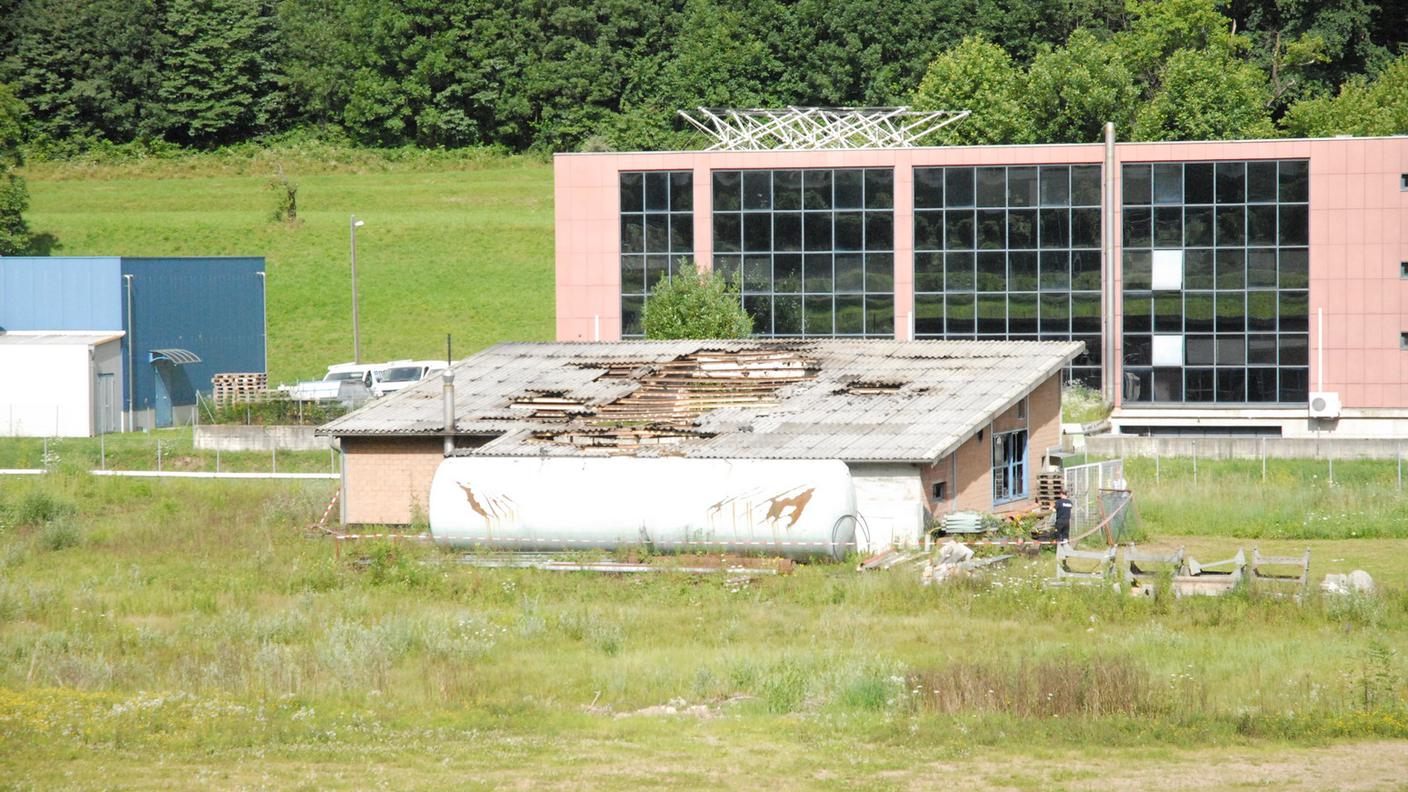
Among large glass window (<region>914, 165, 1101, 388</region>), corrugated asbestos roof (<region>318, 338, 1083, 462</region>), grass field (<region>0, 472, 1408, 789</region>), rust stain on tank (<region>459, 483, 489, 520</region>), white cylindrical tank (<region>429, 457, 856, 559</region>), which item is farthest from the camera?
large glass window (<region>914, 165, 1101, 388</region>)

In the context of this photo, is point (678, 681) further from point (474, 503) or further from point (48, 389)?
point (48, 389)

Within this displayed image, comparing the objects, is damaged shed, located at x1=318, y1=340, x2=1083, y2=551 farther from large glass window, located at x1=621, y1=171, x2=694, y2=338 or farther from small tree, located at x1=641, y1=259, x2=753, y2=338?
large glass window, located at x1=621, y1=171, x2=694, y2=338

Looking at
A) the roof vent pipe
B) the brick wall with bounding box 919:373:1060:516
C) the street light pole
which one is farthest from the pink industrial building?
the roof vent pipe

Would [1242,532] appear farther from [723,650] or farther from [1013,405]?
[723,650]

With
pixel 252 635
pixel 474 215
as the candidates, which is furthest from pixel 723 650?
pixel 474 215

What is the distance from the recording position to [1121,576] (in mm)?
28969

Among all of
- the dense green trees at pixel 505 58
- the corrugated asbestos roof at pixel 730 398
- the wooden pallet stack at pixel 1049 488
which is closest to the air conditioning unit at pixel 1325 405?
the corrugated asbestos roof at pixel 730 398

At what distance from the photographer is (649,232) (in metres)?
62.9

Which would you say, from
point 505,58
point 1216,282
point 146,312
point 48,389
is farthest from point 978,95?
Result: point 48,389

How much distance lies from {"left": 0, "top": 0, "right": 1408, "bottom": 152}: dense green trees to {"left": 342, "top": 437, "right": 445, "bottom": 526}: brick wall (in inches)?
2799

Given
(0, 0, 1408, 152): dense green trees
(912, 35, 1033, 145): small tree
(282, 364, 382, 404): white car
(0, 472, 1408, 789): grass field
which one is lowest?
(0, 472, 1408, 789): grass field

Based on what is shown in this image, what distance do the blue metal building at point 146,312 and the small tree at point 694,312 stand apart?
1907 centimetres

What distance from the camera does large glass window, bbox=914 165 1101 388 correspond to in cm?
5969

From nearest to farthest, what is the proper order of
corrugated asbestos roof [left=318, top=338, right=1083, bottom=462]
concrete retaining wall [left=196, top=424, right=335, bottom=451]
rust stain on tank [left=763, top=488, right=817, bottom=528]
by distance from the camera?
rust stain on tank [left=763, top=488, right=817, bottom=528], corrugated asbestos roof [left=318, top=338, right=1083, bottom=462], concrete retaining wall [left=196, top=424, right=335, bottom=451]
